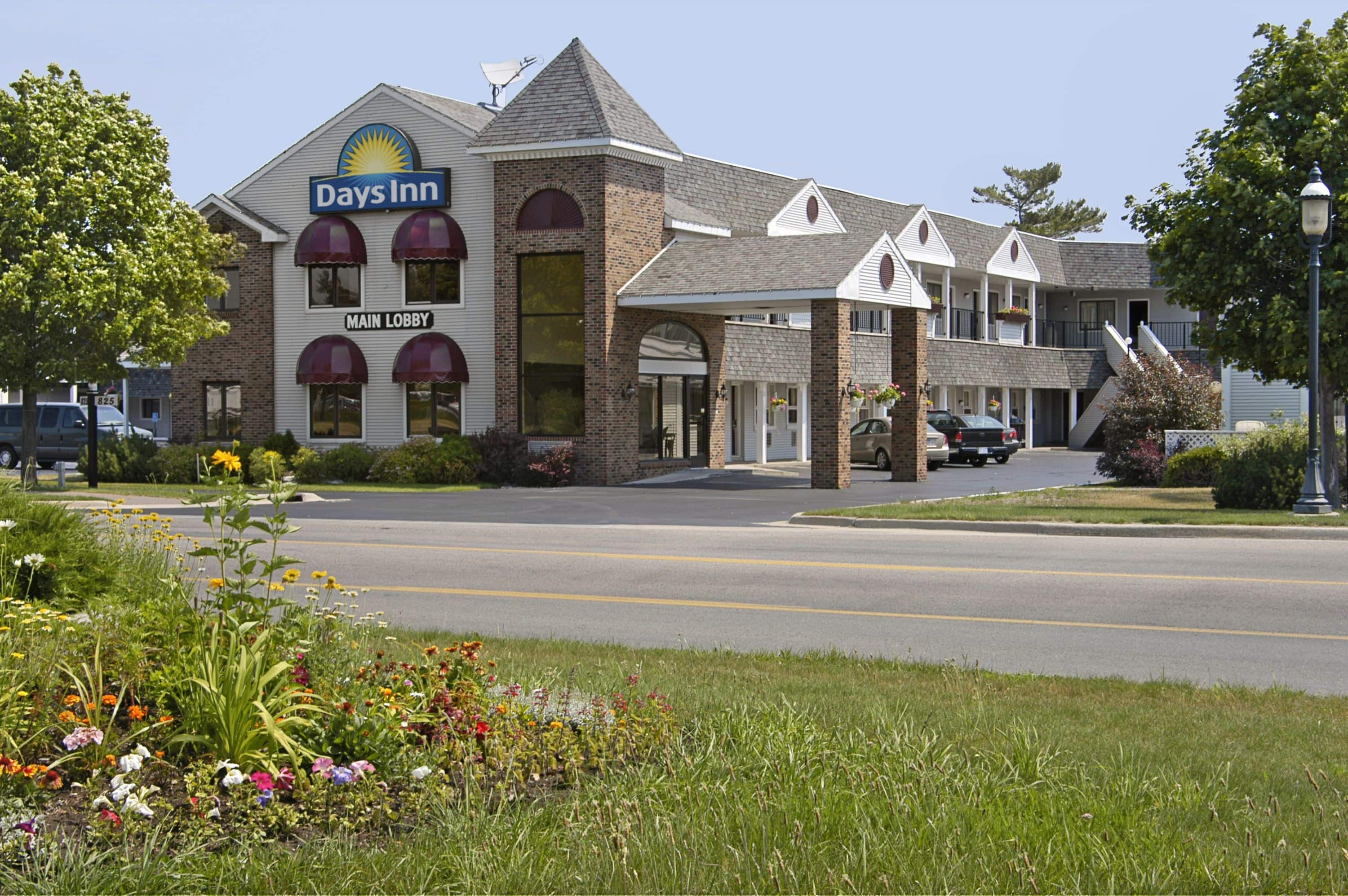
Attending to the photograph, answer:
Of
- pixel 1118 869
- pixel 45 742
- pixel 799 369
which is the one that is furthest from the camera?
pixel 799 369

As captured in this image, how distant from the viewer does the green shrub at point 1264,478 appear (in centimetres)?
2273

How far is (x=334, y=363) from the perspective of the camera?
37.8 meters

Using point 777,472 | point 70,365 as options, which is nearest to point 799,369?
point 777,472

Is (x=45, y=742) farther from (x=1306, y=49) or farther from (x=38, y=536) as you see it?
(x=1306, y=49)

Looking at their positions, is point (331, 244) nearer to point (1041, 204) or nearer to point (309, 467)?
point (309, 467)

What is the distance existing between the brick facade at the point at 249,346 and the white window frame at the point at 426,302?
10.9 feet

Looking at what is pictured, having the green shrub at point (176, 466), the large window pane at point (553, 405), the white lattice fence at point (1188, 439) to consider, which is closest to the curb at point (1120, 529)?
the white lattice fence at point (1188, 439)

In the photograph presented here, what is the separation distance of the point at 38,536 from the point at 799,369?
112 ft

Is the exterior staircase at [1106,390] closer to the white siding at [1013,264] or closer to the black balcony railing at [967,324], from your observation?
the white siding at [1013,264]

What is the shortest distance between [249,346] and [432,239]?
734cm

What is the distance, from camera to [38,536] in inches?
415

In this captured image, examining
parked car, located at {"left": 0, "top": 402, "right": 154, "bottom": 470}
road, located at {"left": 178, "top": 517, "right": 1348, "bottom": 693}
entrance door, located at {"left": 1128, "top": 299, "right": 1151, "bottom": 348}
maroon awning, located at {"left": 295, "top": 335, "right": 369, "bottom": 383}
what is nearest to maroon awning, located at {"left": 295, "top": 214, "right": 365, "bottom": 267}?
maroon awning, located at {"left": 295, "top": 335, "right": 369, "bottom": 383}

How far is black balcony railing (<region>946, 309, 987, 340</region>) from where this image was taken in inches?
2164

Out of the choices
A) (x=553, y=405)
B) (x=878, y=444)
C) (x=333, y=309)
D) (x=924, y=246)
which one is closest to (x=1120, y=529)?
(x=553, y=405)
